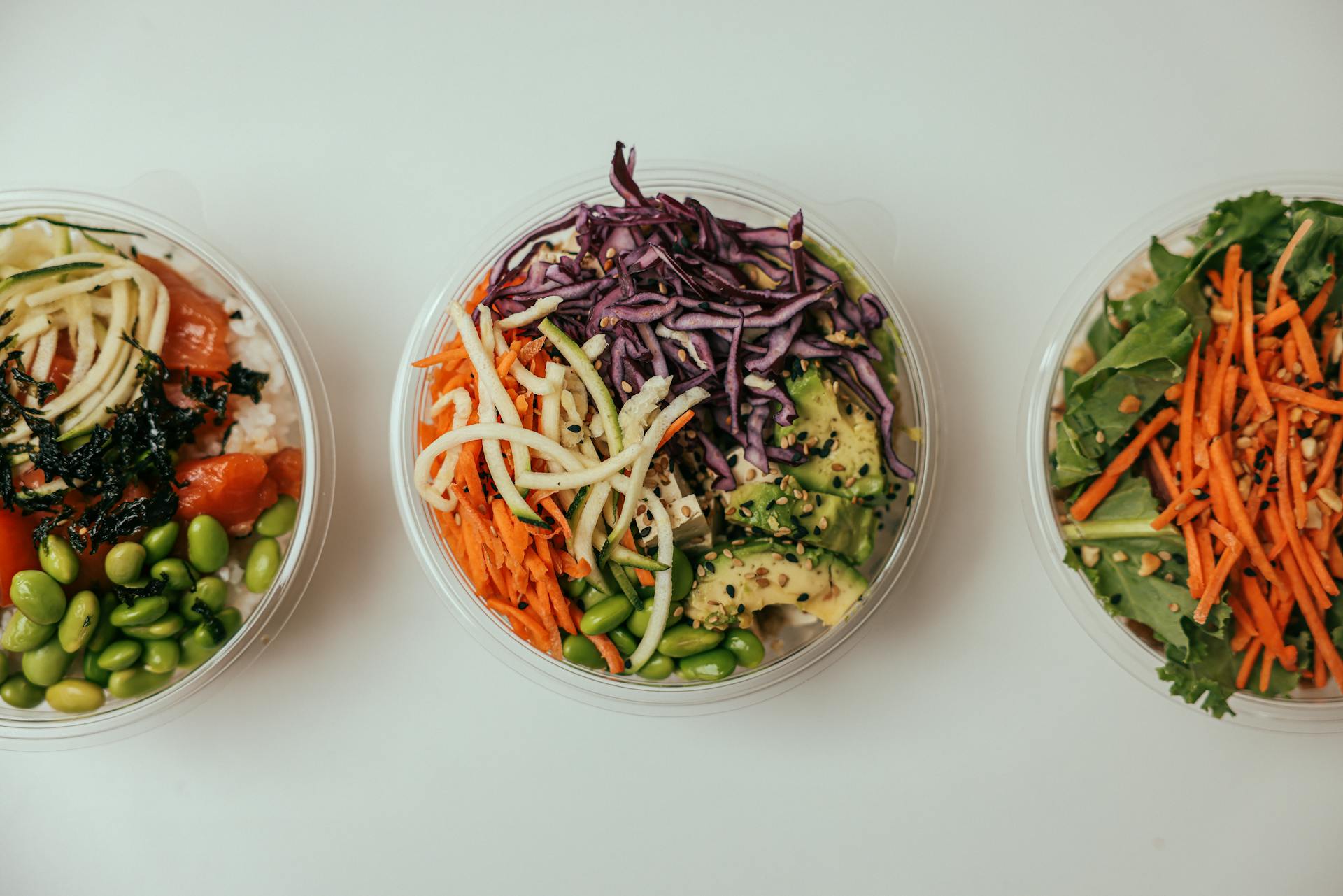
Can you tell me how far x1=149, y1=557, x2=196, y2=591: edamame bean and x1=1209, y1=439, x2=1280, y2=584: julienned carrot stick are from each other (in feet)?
6.31

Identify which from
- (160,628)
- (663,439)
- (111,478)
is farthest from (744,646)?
(111,478)

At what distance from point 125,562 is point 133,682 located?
269mm

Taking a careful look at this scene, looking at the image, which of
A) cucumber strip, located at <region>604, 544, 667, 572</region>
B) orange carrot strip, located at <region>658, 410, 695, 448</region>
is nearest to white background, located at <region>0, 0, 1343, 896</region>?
cucumber strip, located at <region>604, 544, 667, 572</region>

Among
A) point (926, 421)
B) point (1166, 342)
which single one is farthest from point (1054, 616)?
point (1166, 342)

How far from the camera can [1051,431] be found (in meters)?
1.71

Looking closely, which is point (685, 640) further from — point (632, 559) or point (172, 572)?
point (172, 572)

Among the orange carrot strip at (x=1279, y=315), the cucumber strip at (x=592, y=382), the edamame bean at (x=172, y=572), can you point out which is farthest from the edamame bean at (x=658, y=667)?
the orange carrot strip at (x=1279, y=315)

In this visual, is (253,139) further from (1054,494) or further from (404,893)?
(1054,494)

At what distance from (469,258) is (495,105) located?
1.29 ft

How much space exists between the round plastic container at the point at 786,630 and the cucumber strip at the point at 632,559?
1.05 feet

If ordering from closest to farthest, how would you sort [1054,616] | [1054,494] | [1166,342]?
[1166,342] → [1054,494] → [1054,616]

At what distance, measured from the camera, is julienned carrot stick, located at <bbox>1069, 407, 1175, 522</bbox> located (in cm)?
154

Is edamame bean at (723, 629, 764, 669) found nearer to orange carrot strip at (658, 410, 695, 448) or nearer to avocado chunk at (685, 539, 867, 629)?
avocado chunk at (685, 539, 867, 629)

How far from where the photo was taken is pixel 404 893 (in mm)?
1933
